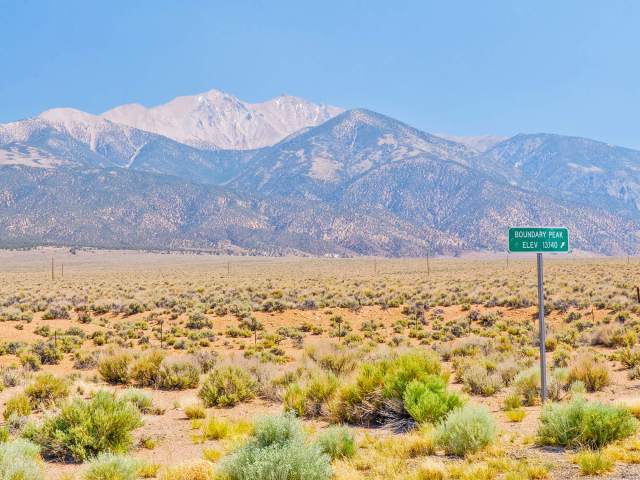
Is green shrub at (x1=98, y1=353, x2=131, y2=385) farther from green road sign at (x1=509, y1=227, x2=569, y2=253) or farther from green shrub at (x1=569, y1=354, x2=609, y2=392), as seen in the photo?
green shrub at (x1=569, y1=354, x2=609, y2=392)

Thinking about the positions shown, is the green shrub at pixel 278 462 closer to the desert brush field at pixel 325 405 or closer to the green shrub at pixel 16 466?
the desert brush field at pixel 325 405

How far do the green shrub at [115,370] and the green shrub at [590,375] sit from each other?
9787 millimetres

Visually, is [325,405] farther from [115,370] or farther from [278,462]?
[115,370]

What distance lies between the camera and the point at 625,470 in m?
5.95

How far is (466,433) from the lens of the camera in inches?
275

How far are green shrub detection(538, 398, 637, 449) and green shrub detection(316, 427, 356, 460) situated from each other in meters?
2.39

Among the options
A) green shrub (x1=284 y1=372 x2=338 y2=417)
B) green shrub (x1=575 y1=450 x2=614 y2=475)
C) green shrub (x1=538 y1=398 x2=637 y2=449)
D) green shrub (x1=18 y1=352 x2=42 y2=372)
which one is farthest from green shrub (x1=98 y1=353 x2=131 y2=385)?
green shrub (x1=575 y1=450 x2=614 y2=475)

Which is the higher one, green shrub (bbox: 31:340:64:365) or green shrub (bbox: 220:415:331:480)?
green shrub (bbox: 220:415:331:480)

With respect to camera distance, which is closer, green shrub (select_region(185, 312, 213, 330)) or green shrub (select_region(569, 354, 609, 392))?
green shrub (select_region(569, 354, 609, 392))

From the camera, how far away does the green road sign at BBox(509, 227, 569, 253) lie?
27.8ft

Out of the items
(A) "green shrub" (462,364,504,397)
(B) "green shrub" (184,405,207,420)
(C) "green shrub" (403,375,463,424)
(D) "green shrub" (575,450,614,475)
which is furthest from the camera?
(A) "green shrub" (462,364,504,397)

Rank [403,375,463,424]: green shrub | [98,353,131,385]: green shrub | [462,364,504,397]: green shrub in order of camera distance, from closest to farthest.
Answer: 1. [403,375,463,424]: green shrub
2. [462,364,504,397]: green shrub
3. [98,353,131,385]: green shrub

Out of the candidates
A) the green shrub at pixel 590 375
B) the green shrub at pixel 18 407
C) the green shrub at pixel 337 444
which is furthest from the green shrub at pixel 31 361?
the green shrub at pixel 590 375

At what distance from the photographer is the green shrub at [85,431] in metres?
7.89
